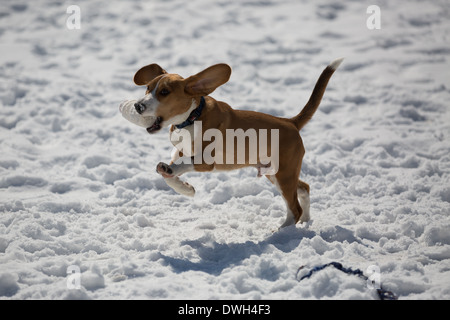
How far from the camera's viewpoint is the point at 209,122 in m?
4.16

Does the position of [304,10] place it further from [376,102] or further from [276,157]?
[276,157]

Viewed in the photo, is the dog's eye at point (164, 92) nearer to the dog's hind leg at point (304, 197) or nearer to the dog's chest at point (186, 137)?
the dog's chest at point (186, 137)

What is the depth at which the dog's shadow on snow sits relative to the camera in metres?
3.98

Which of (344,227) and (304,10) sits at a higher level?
(304,10)

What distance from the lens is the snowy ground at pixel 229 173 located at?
385 cm

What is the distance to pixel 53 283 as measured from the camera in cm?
366

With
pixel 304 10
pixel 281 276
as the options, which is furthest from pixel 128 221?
pixel 304 10

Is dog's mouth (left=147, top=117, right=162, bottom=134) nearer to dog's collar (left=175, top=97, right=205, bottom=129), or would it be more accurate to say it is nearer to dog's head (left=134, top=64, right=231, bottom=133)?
dog's head (left=134, top=64, right=231, bottom=133)

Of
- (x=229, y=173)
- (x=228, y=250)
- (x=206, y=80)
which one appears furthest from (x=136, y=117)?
(x=229, y=173)

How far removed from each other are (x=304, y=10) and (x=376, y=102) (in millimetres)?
3633

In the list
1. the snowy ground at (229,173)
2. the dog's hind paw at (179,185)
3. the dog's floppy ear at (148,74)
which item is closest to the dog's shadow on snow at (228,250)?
the snowy ground at (229,173)

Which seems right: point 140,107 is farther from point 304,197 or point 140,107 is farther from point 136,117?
point 304,197

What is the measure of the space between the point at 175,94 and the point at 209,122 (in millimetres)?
347

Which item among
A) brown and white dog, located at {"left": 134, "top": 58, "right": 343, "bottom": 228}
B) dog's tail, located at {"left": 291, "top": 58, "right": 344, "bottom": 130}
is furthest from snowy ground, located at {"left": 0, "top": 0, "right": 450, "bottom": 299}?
dog's tail, located at {"left": 291, "top": 58, "right": 344, "bottom": 130}
